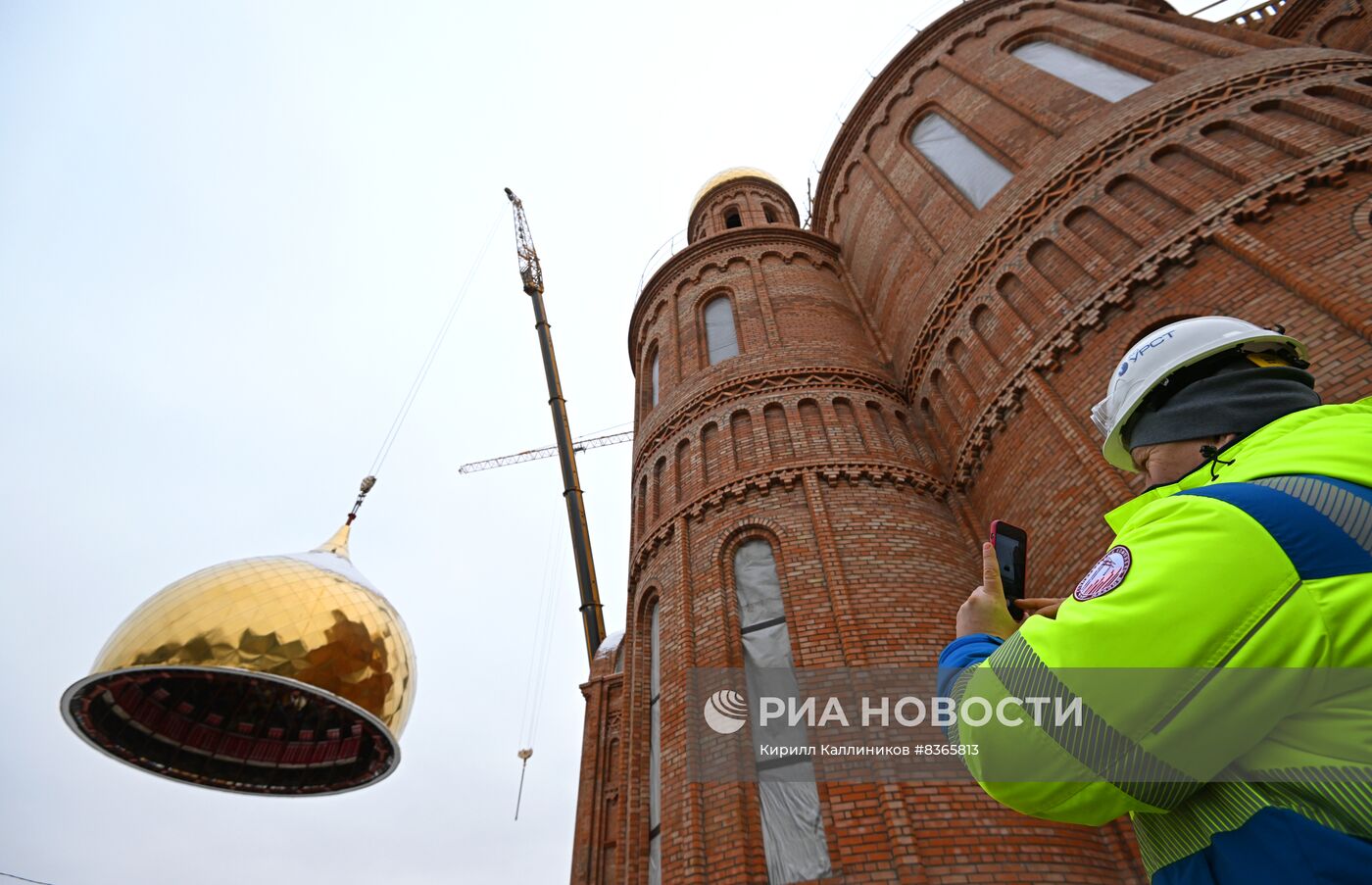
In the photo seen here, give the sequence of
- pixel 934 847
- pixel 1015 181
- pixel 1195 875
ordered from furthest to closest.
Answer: pixel 1015 181, pixel 934 847, pixel 1195 875

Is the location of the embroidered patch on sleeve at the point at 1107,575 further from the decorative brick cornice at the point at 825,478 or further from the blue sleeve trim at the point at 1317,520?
the decorative brick cornice at the point at 825,478

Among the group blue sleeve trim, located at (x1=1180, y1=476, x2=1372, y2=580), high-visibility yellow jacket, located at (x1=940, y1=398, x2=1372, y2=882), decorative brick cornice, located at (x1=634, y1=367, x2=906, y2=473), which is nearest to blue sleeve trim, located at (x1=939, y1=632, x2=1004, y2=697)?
high-visibility yellow jacket, located at (x1=940, y1=398, x2=1372, y2=882)

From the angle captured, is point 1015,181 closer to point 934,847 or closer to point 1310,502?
point 934,847

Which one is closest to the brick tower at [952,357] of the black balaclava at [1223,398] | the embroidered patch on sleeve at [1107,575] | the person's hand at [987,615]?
the black balaclava at [1223,398]

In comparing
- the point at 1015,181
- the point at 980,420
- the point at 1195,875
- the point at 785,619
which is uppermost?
the point at 1015,181

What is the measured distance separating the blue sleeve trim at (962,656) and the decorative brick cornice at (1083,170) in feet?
29.3

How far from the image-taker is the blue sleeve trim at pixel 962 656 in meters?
1.85

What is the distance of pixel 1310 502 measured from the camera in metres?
1.37

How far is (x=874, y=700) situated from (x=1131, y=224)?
696 cm

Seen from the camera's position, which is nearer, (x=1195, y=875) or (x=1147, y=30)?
(x=1195, y=875)

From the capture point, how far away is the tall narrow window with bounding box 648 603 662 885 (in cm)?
918

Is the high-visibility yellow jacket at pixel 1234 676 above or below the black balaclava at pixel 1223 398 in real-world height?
below

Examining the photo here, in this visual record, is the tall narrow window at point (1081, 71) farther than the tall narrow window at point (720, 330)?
No

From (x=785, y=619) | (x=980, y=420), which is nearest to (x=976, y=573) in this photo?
(x=980, y=420)
